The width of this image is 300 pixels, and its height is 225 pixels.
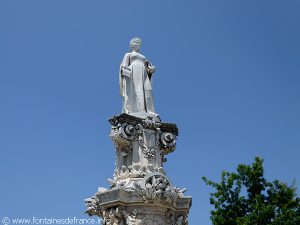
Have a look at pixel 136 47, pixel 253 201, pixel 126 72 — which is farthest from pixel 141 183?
pixel 253 201

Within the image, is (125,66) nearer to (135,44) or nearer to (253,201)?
(135,44)

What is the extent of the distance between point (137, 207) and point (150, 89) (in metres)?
3.45

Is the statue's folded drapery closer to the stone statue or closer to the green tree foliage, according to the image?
the stone statue

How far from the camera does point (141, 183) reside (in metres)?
10.3

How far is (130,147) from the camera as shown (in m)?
11.4

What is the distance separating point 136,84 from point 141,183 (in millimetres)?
3085

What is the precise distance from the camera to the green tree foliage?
2111 centimetres

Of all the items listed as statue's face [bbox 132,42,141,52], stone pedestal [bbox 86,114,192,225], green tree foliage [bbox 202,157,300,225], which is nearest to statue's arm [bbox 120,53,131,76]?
statue's face [bbox 132,42,141,52]

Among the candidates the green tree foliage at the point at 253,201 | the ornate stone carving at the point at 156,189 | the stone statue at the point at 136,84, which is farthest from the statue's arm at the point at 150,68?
the green tree foliage at the point at 253,201

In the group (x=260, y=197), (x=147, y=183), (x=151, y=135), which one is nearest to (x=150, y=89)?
(x=151, y=135)

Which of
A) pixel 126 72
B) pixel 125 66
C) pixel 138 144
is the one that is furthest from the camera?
pixel 125 66

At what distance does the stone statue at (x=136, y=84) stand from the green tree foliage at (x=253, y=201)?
10773 mm

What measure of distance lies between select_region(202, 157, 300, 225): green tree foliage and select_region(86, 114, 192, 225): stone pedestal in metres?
11.0

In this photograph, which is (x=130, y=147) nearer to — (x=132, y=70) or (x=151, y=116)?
(x=151, y=116)
